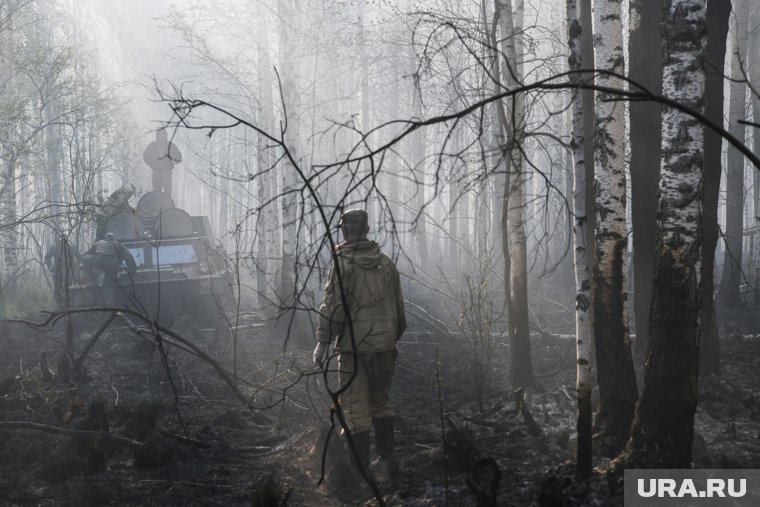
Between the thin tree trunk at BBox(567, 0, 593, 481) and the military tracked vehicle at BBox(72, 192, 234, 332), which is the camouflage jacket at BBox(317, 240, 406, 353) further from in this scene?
the military tracked vehicle at BBox(72, 192, 234, 332)

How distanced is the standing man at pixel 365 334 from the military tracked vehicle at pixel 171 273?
611cm

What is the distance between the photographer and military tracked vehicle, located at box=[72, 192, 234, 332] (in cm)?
1136

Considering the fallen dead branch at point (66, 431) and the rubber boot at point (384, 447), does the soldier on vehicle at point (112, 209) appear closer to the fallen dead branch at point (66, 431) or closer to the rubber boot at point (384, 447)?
the fallen dead branch at point (66, 431)

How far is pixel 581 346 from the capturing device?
13.5 feet

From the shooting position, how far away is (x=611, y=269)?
4816 millimetres

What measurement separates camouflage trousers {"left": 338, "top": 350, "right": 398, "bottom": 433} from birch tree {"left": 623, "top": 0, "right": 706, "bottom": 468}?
1826 mm

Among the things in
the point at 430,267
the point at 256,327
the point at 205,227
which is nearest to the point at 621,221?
the point at 256,327

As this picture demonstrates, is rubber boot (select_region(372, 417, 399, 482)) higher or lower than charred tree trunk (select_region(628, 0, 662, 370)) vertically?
lower

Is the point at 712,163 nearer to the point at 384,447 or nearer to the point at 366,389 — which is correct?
the point at 366,389

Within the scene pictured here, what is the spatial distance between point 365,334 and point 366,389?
1.34 ft

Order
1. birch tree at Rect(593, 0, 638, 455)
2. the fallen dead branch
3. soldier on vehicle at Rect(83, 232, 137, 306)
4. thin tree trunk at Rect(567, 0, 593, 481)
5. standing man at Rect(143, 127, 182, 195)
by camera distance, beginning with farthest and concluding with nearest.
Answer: standing man at Rect(143, 127, 182, 195), soldier on vehicle at Rect(83, 232, 137, 306), the fallen dead branch, birch tree at Rect(593, 0, 638, 455), thin tree trunk at Rect(567, 0, 593, 481)

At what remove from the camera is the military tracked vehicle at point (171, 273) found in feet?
37.3

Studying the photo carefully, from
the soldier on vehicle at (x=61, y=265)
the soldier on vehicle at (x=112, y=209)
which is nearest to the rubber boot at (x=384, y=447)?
the soldier on vehicle at (x=61, y=265)

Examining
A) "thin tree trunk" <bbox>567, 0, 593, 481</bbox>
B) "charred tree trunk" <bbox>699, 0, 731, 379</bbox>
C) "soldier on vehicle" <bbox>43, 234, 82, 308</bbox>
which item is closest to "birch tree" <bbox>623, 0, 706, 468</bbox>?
"thin tree trunk" <bbox>567, 0, 593, 481</bbox>
